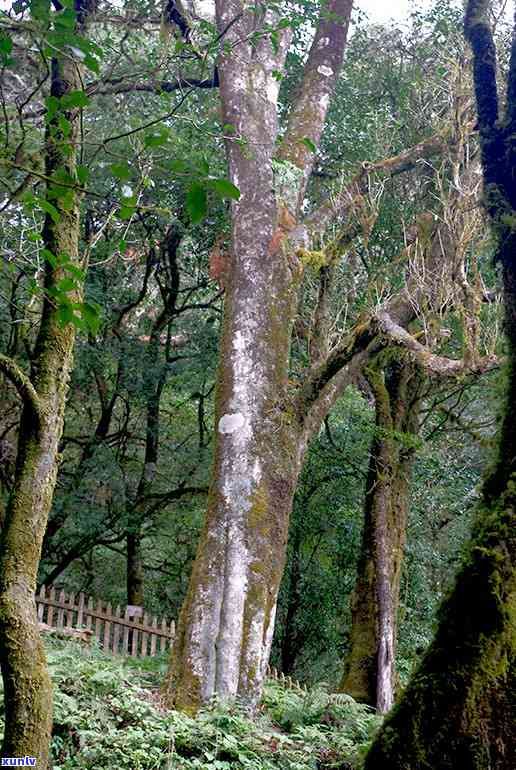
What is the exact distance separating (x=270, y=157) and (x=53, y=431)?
6.04 meters

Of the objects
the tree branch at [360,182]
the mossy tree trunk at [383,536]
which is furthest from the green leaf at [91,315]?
the tree branch at [360,182]

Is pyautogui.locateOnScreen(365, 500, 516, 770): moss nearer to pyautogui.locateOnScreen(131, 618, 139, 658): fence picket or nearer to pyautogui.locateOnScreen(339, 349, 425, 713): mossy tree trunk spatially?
pyautogui.locateOnScreen(339, 349, 425, 713): mossy tree trunk

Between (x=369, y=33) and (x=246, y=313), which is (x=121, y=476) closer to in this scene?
(x=246, y=313)

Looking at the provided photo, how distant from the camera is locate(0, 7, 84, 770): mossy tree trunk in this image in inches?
110

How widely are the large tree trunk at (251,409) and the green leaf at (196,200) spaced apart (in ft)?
9.62

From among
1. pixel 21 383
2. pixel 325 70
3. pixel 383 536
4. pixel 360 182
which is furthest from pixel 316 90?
pixel 21 383

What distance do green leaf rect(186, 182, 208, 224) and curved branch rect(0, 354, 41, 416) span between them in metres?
1.29

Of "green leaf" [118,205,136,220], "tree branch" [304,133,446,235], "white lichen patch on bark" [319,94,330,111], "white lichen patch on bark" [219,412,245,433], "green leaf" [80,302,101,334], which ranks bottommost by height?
"green leaf" [80,302,101,334]

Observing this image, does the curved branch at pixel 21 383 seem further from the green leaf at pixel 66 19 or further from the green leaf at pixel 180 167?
the green leaf at pixel 66 19

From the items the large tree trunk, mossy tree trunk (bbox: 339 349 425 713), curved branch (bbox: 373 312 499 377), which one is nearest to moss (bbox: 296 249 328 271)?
the large tree trunk

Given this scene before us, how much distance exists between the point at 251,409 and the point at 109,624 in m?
5.41

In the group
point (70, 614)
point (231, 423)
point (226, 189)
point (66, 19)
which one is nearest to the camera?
point (226, 189)

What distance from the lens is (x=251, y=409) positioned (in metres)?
7.17

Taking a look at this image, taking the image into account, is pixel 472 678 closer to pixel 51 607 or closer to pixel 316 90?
pixel 316 90
